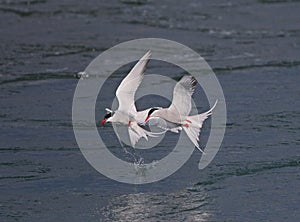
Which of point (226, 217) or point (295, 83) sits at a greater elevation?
point (295, 83)

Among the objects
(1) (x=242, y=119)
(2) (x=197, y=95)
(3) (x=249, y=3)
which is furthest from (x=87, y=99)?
(3) (x=249, y=3)

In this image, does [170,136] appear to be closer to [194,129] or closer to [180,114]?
[194,129]

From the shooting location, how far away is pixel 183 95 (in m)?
8.45

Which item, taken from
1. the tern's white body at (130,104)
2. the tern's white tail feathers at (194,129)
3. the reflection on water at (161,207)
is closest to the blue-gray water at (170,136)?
the reflection on water at (161,207)

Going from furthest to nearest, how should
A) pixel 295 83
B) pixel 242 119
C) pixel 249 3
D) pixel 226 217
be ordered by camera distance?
1. pixel 249 3
2. pixel 295 83
3. pixel 242 119
4. pixel 226 217

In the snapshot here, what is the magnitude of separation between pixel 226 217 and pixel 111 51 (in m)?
6.29

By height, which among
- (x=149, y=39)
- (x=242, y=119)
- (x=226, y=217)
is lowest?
(x=226, y=217)

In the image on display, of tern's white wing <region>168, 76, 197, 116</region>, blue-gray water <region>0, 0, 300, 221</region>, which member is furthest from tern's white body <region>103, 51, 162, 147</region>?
blue-gray water <region>0, 0, 300, 221</region>

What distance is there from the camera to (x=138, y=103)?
1123cm

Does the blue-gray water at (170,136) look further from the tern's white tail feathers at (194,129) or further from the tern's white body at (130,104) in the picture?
the tern's white body at (130,104)

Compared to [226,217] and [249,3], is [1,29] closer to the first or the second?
[249,3]

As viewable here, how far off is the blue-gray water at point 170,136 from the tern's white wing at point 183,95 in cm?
69

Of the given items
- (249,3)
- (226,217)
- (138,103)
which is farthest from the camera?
(249,3)

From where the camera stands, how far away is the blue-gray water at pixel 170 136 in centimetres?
813
